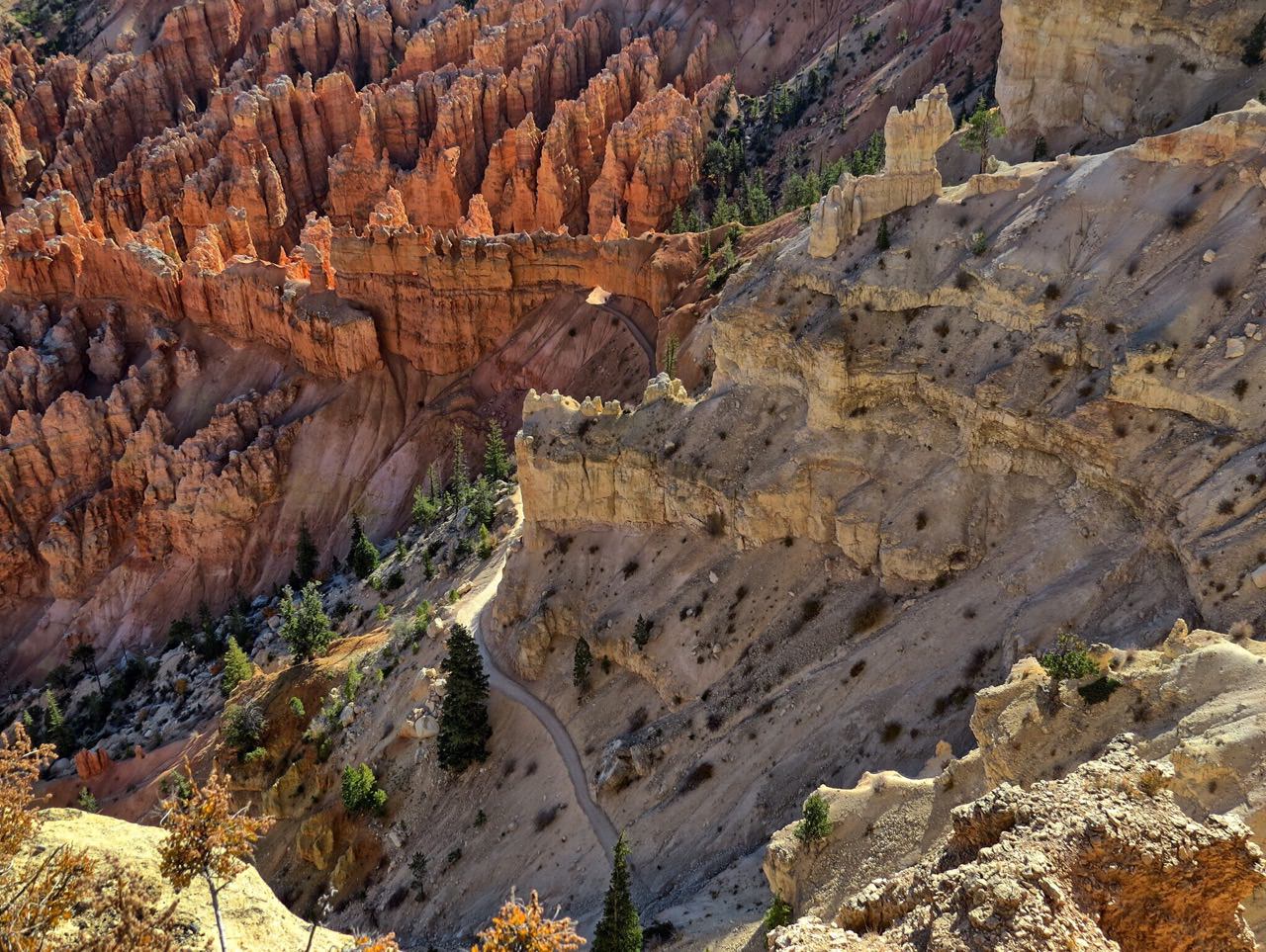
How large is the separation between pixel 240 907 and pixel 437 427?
65.9m

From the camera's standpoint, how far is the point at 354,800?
4862 centimetres

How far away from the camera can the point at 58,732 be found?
2598 inches

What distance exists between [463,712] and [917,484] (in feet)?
76.0

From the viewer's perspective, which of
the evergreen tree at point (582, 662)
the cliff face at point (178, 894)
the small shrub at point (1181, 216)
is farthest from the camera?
the evergreen tree at point (582, 662)

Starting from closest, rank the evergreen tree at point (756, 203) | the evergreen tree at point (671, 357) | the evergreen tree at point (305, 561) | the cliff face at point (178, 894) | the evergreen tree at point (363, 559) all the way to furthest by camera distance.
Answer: the cliff face at point (178, 894) < the evergreen tree at point (363, 559) < the evergreen tree at point (671, 357) < the evergreen tree at point (305, 561) < the evergreen tree at point (756, 203)

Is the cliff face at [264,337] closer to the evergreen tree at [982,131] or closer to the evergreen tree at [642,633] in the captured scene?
the evergreen tree at [982,131]

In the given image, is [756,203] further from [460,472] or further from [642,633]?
[642,633]

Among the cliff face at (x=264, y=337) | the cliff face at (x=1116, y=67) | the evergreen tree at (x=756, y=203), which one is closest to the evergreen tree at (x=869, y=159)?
the evergreen tree at (x=756, y=203)

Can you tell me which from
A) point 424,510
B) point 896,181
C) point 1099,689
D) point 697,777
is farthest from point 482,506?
point 1099,689

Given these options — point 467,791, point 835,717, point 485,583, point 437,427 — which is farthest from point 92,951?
point 437,427

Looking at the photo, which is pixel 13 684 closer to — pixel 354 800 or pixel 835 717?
pixel 354 800

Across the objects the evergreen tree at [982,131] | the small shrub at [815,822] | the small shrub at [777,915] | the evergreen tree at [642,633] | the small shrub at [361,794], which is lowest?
the small shrub at [361,794]

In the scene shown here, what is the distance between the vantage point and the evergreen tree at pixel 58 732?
6569 centimetres

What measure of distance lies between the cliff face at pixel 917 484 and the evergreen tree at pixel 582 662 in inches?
27.2
